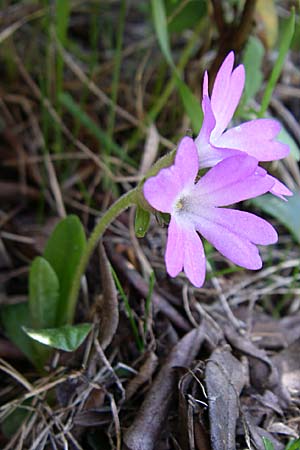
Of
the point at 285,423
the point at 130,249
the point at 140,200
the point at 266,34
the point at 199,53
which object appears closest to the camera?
the point at 140,200

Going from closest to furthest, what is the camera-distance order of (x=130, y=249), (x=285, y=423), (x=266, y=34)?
(x=285, y=423) → (x=130, y=249) → (x=266, y=34)

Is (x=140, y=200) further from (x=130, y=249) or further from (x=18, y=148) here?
(x=18, y=148)

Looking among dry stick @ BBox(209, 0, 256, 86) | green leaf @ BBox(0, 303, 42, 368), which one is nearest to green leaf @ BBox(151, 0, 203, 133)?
dry stick @ BBox(209, 0, 256, 86)

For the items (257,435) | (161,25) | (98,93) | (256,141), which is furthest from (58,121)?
(257,435)

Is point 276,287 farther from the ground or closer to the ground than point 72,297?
closer to the ground

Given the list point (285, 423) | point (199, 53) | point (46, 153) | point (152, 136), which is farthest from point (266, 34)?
point (285, 423)

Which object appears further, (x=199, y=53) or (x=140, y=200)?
(x=199, y=53)

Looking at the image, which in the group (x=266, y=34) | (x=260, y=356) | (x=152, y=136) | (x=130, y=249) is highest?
(x=266, y=34)
